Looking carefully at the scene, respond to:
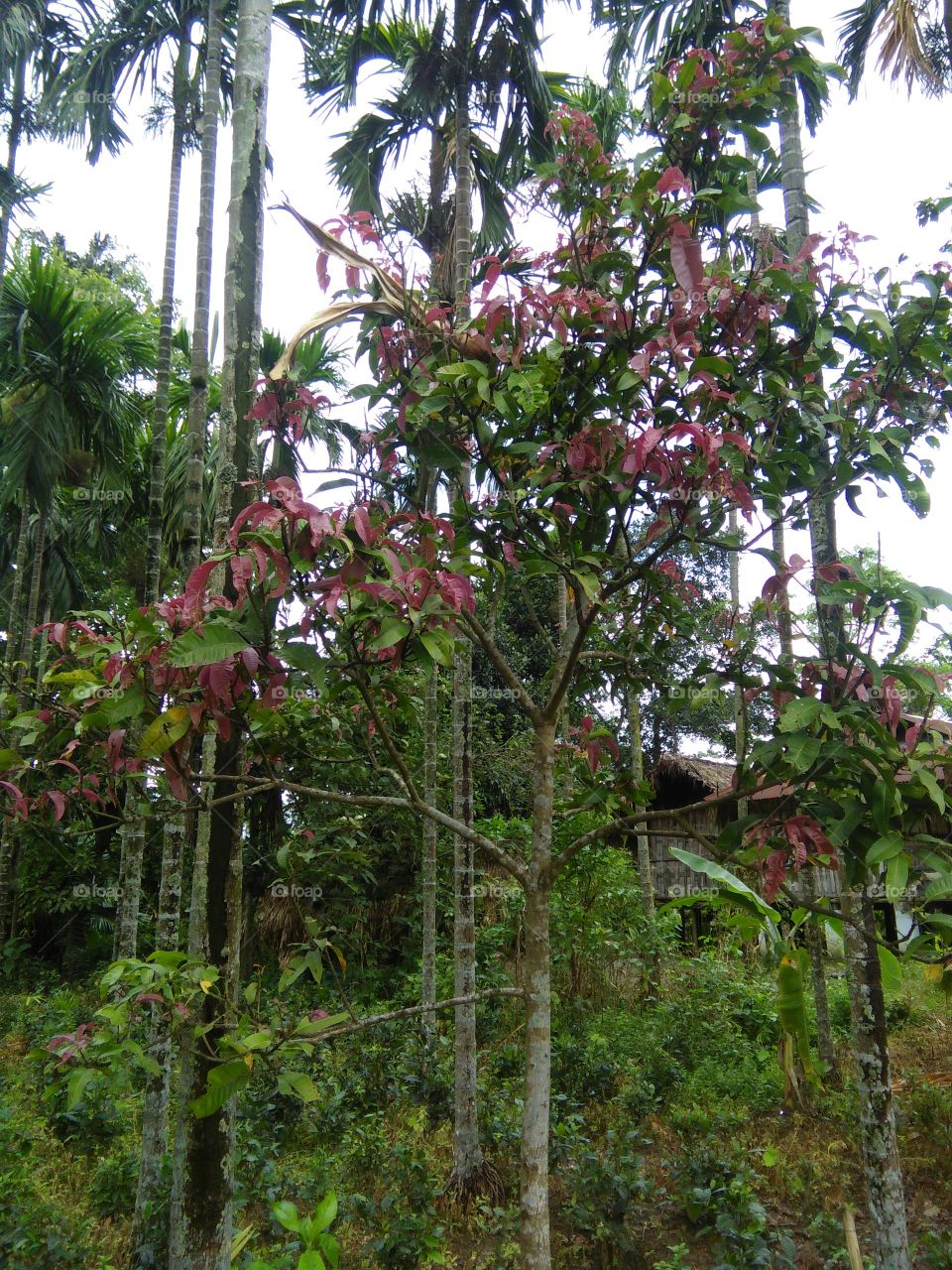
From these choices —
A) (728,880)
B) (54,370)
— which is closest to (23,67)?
(54,370)

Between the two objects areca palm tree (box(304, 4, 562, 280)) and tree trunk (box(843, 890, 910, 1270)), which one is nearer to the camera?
tree trunk (box(843, 890, 910, 1270))

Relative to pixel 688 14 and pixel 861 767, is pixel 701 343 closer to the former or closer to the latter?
pixel 861 767

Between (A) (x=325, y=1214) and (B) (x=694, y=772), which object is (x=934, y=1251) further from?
(B) (x=694, y=772)

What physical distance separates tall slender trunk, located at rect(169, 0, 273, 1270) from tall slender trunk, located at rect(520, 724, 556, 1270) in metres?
0.82

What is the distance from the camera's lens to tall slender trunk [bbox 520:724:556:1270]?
7.38 ft

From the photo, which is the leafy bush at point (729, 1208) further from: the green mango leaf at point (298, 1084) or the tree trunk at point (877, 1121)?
the green mango leaf at point (298, 1084)

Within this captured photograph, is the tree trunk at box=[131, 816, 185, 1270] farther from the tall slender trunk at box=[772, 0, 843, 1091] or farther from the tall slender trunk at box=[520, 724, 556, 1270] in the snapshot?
the tall slender trunk at box=[772, 0, 843, 1091]

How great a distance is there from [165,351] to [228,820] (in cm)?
434

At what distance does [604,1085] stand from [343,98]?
7.30 meters

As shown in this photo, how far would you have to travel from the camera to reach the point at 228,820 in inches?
107

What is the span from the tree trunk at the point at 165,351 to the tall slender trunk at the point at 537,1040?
3041mm

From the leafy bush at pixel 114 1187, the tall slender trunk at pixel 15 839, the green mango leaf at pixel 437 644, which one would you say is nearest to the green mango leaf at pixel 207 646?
the green mango leaf at pixel 437 644

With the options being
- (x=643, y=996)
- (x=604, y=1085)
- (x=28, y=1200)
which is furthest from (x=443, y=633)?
(x=643, y=996)

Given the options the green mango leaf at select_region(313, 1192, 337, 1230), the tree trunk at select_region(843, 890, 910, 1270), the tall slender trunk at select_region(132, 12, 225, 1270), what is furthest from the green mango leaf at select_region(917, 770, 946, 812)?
the tall slender trunk at select_region(132, 12, 225, 1270)
